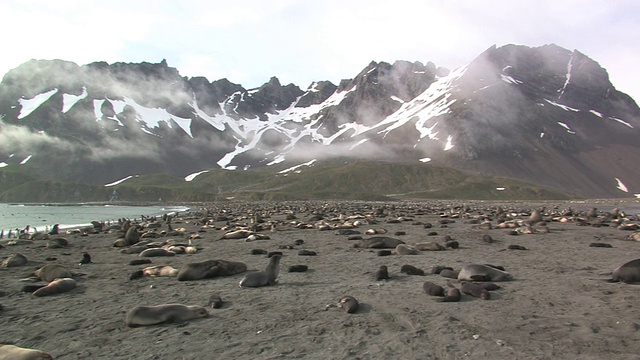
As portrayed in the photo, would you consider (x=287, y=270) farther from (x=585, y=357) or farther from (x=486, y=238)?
(x=486, y=238)

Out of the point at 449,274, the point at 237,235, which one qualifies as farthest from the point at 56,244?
the point at 449,274

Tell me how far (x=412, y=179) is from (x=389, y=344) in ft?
545

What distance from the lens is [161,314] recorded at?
321 inches

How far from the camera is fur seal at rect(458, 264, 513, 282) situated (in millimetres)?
10883

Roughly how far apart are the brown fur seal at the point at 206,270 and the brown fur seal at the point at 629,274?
33.2ft

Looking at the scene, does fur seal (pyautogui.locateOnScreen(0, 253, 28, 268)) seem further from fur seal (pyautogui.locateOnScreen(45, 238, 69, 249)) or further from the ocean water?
the ocean water

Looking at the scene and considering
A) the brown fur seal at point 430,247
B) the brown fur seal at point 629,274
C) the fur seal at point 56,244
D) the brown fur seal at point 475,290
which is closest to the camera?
the brown fur seal at point 475,290

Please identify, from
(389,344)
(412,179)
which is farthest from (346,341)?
(412,179)

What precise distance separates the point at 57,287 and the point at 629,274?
1408 centimetres

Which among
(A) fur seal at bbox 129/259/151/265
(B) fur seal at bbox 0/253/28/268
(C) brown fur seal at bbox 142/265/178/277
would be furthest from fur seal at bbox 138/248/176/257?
(C) brown fur seal at bbox 142/265/178/277

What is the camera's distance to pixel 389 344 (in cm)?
680

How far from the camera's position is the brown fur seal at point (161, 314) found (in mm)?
7992

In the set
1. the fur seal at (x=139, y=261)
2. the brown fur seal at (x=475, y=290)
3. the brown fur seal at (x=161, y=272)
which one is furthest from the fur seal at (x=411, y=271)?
the fur seal at (x=139, y=261)

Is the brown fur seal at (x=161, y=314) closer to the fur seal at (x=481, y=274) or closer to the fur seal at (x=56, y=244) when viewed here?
the fur seal at (x=481, y=274)
